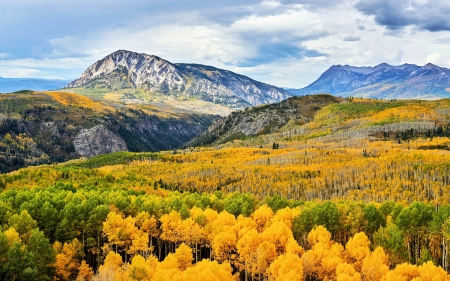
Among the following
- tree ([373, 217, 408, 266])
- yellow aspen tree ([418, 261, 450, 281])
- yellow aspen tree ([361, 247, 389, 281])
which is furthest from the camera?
tree ([373, 217, 408, 266])

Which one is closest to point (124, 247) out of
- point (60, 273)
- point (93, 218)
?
point (93, 218)

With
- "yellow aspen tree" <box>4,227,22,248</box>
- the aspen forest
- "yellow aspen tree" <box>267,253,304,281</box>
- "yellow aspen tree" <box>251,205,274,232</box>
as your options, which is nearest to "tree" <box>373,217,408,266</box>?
the aspen forest

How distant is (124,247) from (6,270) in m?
32.8

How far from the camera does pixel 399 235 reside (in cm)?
9088

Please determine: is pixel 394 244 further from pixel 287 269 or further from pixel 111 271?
pixel 111 271

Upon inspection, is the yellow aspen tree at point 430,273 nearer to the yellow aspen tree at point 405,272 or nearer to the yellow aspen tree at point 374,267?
the yellow aspen tree at point 405,272

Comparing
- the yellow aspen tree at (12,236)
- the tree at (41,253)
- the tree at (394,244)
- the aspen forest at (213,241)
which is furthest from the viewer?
the tree at (394,244)

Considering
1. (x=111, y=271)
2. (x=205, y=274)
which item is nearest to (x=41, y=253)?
(x=111, y=271)

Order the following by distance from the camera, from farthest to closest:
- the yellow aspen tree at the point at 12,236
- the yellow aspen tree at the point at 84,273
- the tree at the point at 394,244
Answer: the tree at the point at 394,244 < the yellow aspen tree at the point at 84,273 < the yellow aspen tree at the point at 12,236

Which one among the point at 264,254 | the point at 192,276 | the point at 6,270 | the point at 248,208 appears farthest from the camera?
the point at 248,208

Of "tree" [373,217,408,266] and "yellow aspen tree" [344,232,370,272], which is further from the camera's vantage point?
"tree" [373,217,408,266]

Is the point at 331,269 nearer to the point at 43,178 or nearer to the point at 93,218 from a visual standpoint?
the point at 93,218

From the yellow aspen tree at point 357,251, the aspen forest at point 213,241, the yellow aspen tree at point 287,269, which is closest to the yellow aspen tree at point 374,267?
the aspen forest at point 213,241

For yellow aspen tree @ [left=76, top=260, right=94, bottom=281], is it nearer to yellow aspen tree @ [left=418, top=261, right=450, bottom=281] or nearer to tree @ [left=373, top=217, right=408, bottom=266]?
tree @ [left=373, top=217, right=408, bottom=266]
